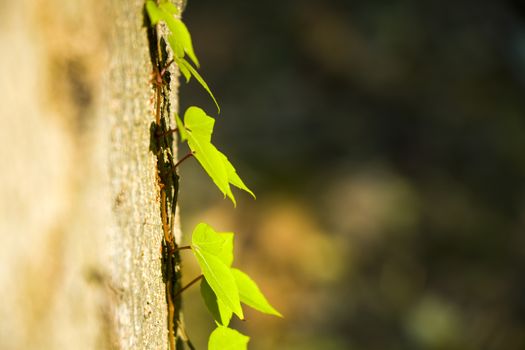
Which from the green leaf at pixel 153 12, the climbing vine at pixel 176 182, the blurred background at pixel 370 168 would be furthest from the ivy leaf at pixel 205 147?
the blurred background at pixel 370 168

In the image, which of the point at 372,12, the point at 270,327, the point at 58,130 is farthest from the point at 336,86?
the point at 58,130

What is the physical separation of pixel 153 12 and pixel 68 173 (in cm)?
19

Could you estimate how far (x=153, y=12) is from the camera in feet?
1.60

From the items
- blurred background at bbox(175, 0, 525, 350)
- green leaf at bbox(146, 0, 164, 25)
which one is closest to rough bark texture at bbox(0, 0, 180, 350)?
green leaf at bbox(146, 0, 164, 25)

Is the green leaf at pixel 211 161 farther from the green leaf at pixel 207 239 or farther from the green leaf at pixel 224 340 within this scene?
the green leaf at pixel 224 340

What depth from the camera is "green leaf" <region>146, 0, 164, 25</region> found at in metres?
0.48

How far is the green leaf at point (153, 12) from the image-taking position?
0.48 meters

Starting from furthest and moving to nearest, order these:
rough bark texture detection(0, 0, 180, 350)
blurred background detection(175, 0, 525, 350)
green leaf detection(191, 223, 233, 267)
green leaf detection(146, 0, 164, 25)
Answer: blurred background detection(175, 0, 525, 350), green leaf detection(191, 223, 233, 267), green leaf detection(146, 0, 164, 25), rough bark texture detection(0, 0, 180, 350)

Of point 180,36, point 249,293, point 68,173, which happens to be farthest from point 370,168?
point 68,173

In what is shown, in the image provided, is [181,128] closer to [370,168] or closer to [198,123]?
[198,123]

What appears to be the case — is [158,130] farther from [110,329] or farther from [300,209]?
[300,209]

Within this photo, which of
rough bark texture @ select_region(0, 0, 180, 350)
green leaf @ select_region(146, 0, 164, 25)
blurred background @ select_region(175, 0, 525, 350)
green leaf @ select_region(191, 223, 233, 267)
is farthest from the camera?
blurred background @ select_region(175, 0, 525, 350)

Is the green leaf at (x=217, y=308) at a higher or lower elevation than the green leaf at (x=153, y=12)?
lower

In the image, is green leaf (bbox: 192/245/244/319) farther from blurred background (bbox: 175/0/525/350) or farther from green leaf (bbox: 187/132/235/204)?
blurred background (bbox: 175/0/525/350)
